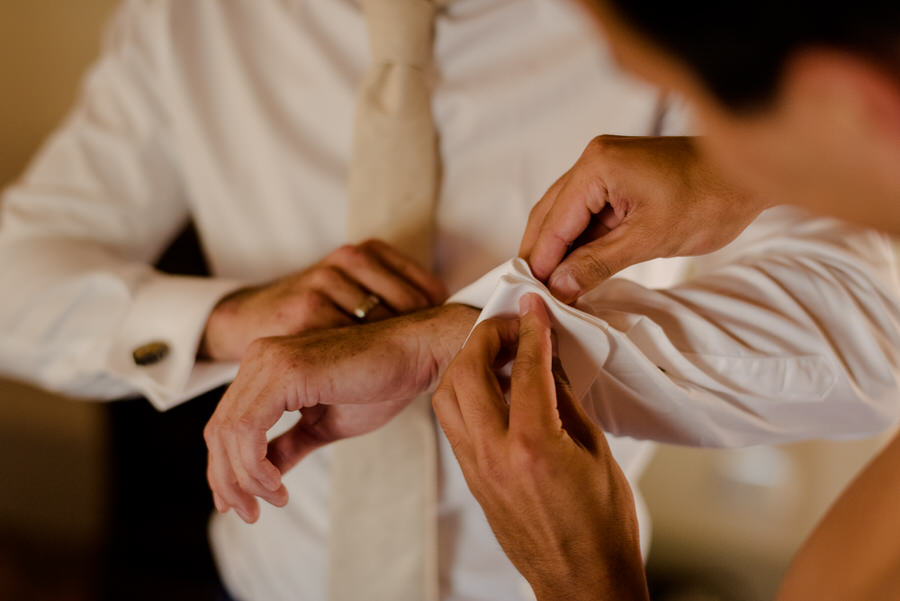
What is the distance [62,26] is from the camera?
126 cm

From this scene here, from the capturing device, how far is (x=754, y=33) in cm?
22

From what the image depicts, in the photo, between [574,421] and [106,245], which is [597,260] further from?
[106,245]

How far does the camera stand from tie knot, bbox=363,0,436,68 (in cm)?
61

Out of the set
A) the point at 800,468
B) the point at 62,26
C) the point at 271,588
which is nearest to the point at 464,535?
the point at 271,588

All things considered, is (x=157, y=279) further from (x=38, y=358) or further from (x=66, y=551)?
(x=66, y=551)

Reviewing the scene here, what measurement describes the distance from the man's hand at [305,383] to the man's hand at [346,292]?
0.05 meters

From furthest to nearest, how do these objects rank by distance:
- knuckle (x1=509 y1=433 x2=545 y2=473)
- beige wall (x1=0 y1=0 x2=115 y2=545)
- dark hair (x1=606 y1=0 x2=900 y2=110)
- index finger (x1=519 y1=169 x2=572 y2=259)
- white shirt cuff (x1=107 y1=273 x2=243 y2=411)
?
beige wall (x1=0 y1=0 x2=115 y2=545) < white shirt cuff (x1=107 y1=273 x2=243 y2=411) < index finger (x1=519 y1=169 x2=572 y2=259) < knuckle (x1=509 y1=433 x2=545 y2=473) < dark hair (x1=606 y1=0 x2=900 y2=110)

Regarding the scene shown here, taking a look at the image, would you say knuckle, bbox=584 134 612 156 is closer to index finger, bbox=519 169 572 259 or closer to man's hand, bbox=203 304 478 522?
index finger, bbox=519 169 572 259

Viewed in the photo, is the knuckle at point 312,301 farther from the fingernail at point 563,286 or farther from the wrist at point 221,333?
the fingernail at point 563,286

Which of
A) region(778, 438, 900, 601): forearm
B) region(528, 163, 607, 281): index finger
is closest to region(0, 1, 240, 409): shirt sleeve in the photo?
region(528, 163, 607, 281): index finger

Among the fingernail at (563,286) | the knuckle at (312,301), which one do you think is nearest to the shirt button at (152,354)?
the knuckle at (312,301)

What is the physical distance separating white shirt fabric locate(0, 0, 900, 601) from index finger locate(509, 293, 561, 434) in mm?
28

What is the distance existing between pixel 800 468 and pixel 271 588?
0.94 meters

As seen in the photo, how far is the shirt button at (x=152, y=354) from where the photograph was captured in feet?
2.04
